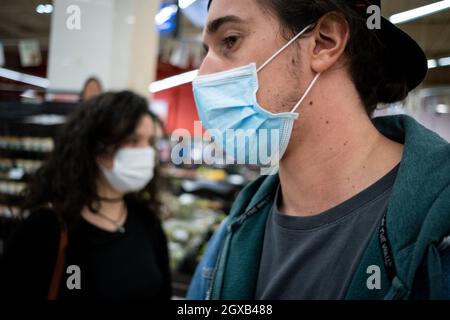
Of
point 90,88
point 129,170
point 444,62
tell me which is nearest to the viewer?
point 444,62

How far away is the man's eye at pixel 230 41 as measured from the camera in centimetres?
81

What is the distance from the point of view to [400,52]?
83cm

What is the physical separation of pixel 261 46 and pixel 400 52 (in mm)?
346

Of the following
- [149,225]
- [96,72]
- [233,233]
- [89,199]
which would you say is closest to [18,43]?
[96,72]

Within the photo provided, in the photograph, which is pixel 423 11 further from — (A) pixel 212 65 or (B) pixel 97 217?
(B) pixel 97 217

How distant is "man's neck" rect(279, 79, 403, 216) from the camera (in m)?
0.79

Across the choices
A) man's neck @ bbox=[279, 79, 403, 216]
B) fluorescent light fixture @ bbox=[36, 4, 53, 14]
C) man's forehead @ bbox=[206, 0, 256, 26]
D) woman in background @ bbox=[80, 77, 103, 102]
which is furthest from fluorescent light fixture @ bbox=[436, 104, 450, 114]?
woman in background @ bbox=[80, 77, 103, 102]

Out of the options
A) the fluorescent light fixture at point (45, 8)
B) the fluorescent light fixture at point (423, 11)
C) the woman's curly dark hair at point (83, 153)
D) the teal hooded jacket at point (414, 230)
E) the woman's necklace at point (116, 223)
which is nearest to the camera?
the teal hooded jacket at point (414, 230)

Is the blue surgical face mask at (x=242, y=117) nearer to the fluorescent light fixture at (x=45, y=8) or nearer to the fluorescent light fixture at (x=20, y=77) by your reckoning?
the fluorescent light fixture at (x=45, y=8)

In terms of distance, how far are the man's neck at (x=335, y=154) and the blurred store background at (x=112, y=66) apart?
0.13 metres

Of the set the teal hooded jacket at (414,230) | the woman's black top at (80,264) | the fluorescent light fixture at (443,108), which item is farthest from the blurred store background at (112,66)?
the woman's black top at (80,264)

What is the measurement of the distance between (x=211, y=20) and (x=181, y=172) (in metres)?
5.28

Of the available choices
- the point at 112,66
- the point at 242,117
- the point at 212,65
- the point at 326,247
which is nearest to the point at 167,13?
the point at 212,65

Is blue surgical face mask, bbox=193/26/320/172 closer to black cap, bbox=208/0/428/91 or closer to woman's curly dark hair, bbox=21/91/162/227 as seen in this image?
black cap, bbox=208/0/428/91
